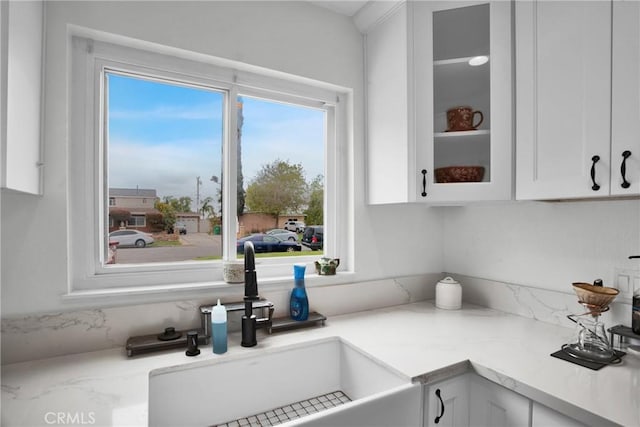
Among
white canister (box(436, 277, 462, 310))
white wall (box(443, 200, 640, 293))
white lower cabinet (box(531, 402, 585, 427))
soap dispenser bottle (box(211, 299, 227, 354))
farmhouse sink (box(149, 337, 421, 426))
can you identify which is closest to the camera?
white lower cabinet (box(531, 402, 585, 427))

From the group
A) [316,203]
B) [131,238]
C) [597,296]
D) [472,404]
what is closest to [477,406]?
[472,404]

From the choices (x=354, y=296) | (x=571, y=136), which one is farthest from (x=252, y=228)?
(x=571, y=136)

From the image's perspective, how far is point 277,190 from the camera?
5.87 feet

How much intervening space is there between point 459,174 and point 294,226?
861 millimetres

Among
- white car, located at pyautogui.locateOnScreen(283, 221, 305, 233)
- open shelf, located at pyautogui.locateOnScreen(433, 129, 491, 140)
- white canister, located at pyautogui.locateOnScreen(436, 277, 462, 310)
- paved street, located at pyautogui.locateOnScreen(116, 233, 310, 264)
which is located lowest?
white canister, located at pyautogui.locateOnScreen(436, 277, 462, 310)

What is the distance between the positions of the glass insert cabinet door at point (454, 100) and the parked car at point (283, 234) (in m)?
0.69

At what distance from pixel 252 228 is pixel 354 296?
646mm

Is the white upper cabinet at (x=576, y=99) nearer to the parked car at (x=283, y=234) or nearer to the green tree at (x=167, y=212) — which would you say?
the parked car at (x=283, y=234)

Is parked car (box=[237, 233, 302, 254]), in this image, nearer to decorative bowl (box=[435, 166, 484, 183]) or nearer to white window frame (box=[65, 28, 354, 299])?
white window frame (box=[65, 28, 354, 299])

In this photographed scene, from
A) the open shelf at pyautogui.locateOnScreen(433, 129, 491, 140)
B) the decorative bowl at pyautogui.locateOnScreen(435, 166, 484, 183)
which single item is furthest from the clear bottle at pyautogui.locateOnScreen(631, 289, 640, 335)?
the open shelf at pyautogui.locateOnScreen(433, 129, 491, 140)

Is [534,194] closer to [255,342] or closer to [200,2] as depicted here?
[255,342]

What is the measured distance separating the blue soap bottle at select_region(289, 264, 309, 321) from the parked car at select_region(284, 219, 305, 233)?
30 cm

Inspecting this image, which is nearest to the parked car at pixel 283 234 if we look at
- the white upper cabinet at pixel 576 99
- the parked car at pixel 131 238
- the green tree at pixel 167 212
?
the green tree at pixel 167 212

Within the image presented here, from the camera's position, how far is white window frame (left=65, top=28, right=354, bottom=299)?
4.32ft
